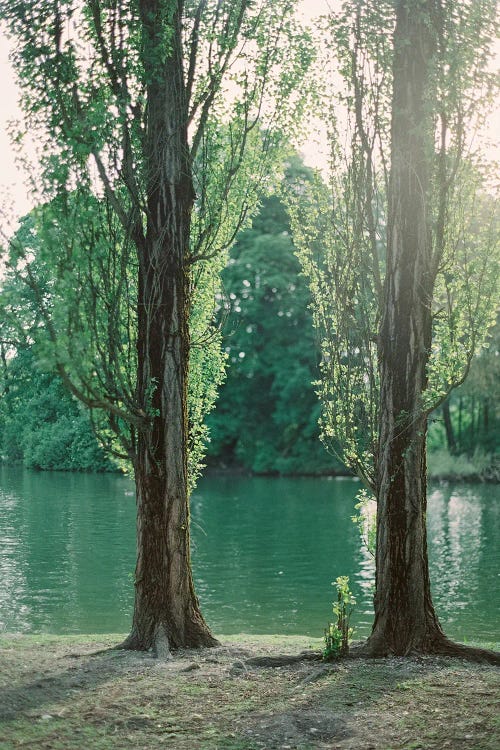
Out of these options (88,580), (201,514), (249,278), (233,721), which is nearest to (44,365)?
(233,721)

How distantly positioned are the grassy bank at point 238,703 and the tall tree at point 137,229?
3.97 feet

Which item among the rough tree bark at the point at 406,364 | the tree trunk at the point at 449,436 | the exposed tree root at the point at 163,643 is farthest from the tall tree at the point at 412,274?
the tree trunk at the point at 449,436

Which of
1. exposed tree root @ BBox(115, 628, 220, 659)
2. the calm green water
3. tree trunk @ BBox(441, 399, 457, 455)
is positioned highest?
tree trunk @ BBox(441, 399, 457, 455)

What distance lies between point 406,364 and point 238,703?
3.71 m

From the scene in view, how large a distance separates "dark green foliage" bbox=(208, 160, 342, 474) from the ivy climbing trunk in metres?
40.9

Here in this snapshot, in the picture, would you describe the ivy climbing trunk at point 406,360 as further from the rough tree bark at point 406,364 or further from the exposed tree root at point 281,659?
the exposed tree root at point 281,659

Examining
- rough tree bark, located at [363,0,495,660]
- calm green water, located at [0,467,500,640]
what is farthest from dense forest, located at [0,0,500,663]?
calm green water, located at [0,467,500,640]

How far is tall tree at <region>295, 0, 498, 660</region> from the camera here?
9305 millimetres

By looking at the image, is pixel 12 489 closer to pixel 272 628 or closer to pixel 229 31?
pixel 272 628

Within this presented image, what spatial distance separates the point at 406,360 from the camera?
9492 mm

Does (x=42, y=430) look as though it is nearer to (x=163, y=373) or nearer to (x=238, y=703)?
(x=163, y=373)

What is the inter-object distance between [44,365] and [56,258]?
1.27m

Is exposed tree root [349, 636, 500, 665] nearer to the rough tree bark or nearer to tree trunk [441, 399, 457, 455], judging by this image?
the rough tree bark

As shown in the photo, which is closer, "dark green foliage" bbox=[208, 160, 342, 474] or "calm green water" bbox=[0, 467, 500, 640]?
"calm green water" bbox=[0, 467, 500, 640]
